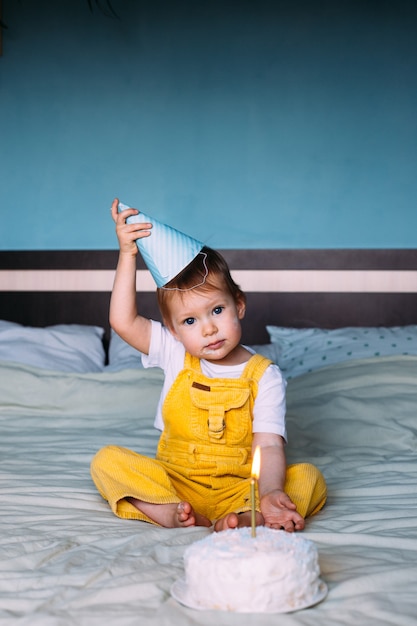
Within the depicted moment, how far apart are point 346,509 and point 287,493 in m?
0.12

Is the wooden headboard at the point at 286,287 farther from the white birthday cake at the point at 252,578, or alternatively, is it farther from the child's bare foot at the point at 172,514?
the white birthday cake at the point at 252,578

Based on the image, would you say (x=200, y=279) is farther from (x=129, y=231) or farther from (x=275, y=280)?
(x=275, y=280)

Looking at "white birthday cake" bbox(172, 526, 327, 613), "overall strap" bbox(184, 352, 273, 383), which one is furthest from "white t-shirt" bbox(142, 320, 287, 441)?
"white birthday cake" bbox(172, 526, 327, 613)

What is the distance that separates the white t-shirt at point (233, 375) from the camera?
1.43 m

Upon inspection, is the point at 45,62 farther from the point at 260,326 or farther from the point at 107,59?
the point at 260,326

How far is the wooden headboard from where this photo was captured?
8.96ft

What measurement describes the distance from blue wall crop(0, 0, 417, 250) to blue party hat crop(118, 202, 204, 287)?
1443mm

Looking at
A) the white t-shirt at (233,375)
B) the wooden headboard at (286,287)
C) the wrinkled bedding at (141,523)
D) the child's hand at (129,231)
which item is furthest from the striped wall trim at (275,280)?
the child's hand at (129,231)

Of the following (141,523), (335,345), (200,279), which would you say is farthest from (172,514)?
(335,345)

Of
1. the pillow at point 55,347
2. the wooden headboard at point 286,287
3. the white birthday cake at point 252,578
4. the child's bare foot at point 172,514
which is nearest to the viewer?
the white birthday cake at point 252,578

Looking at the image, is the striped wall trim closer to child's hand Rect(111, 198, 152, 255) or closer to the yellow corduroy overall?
the yellow corduroy overall

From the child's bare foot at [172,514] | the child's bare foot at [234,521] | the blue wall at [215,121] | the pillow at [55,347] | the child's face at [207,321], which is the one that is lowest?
the child's bare foot at [172,514]

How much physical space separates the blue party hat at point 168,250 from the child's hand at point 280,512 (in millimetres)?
428

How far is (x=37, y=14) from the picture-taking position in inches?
116
